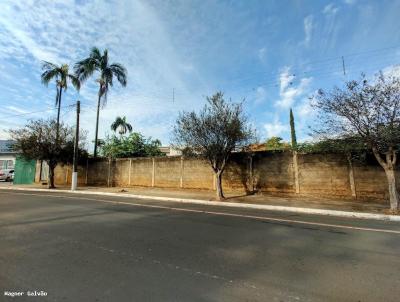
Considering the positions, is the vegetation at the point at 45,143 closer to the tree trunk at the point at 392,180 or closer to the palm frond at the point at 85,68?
the palm frond at the point at 85,68

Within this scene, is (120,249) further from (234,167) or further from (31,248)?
(234,167)

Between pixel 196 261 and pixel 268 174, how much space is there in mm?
13063

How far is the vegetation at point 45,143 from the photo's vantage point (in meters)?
22.0

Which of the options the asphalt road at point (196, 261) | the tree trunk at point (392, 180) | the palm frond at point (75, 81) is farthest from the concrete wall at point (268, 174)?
the palm frond at point (75, 81)

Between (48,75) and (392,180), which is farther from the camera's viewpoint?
(48,75)

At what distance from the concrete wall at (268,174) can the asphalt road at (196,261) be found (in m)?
7.04

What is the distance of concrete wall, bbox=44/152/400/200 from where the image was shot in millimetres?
13969

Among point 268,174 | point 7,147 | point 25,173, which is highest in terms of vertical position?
point 7,147

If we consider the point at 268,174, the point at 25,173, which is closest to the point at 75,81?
the point at 25,173

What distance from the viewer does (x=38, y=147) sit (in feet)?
72.4

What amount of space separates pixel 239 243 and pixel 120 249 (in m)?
2.55

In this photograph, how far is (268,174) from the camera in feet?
55.0

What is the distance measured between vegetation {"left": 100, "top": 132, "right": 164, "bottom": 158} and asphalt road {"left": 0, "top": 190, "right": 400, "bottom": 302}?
21.8 metres

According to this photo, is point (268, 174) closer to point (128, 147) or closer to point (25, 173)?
point (128, 147)
